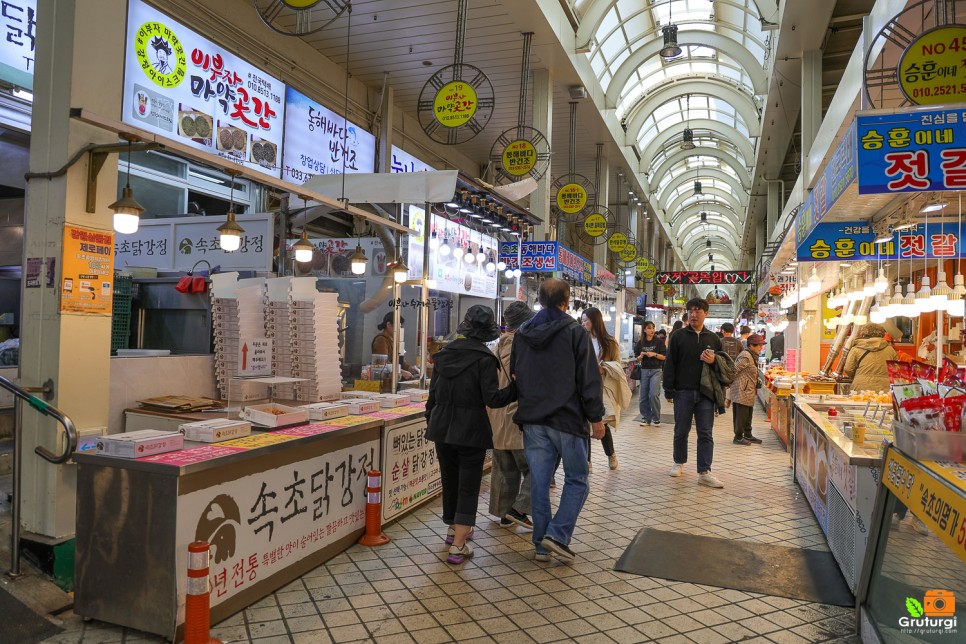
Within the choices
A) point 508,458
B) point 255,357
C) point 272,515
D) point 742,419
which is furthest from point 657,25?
point 272,515

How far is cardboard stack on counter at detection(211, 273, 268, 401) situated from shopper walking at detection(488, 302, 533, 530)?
1.67 m

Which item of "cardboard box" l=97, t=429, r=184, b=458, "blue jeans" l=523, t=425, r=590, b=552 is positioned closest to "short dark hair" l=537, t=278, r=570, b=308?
"blue jeans" l=523, t=425, r=590, b=552

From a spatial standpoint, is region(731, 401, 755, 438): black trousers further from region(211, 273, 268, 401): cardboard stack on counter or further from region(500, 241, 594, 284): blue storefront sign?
region(211, 273, 268, 401): cardboard stack on counter

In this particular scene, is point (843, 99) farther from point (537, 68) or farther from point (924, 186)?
point (537, 68)

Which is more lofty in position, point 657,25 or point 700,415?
point 657,25

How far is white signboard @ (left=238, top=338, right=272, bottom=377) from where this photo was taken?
14.2 feet

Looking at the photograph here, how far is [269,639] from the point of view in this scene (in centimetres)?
296

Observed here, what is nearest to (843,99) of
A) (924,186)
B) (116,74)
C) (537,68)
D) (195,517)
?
(924,186)

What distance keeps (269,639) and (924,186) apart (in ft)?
12.7

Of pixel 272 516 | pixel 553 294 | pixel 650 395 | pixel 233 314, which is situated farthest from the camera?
pixel 650 395

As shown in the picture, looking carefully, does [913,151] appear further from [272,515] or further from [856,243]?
[272,515]

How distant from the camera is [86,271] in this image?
3.62 m

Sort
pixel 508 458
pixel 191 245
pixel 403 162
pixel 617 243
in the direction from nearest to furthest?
pixel 508 458 → pixel 191 245 → pixel 403 162 → pixel 617 243

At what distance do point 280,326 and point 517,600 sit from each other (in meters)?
2.68
